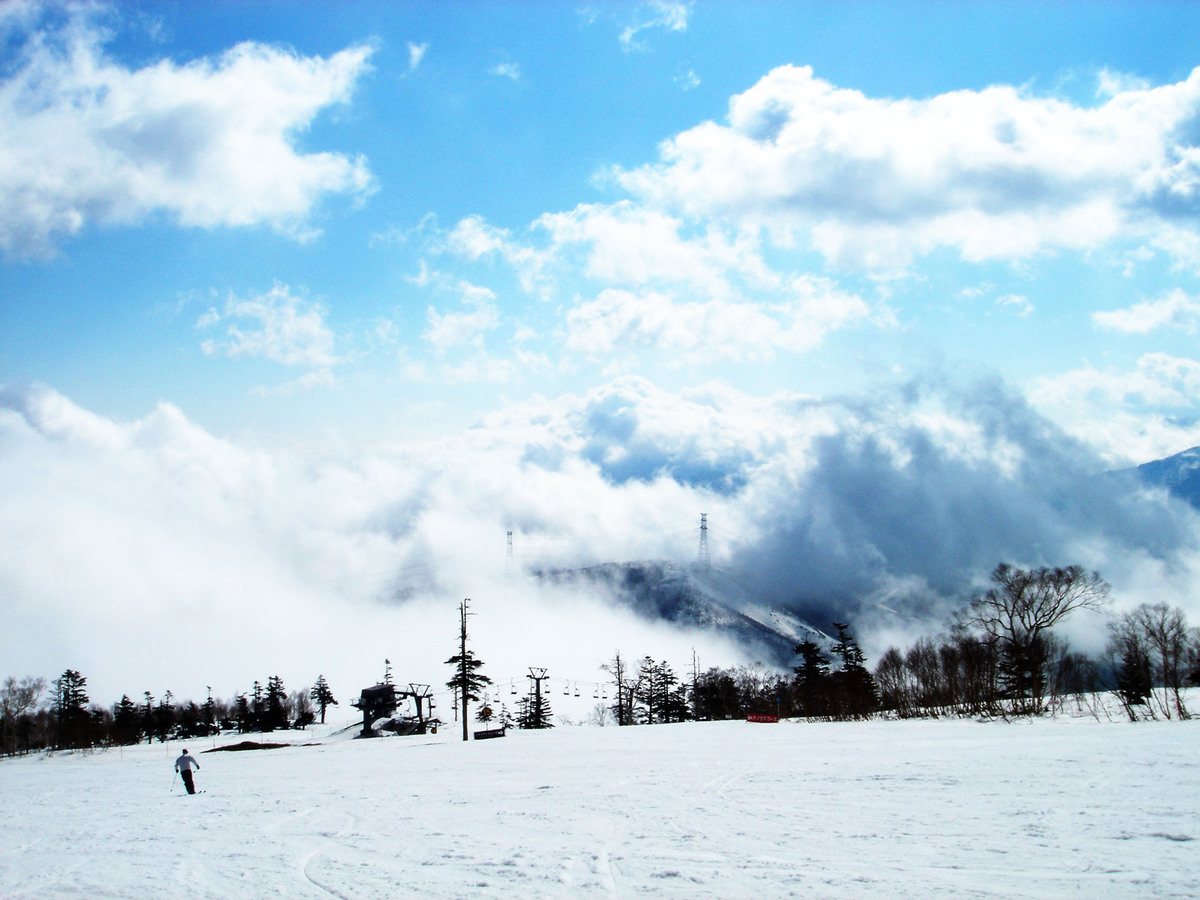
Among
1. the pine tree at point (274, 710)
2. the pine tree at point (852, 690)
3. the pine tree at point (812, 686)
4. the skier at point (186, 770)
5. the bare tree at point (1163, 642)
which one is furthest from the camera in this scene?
the pine tree at point (274, 710)

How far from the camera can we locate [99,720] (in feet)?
364

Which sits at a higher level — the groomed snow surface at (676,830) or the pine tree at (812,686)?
the groomed snow surface at (676,830)

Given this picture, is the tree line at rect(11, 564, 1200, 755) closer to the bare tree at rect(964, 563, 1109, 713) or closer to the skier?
the bare tree at rect(964, 563, 1109, 713)

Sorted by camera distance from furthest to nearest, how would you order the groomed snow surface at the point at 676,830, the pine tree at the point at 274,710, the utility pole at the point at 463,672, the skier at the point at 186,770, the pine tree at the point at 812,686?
the pine tree at the point at 274,710, the pine tree at the point at 812,686, the utility pole at the point at 463,672, the skier at the point at 186,770, the groomed snow surface at the point at 676,830

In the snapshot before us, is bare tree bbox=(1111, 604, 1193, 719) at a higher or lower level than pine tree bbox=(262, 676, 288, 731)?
higher

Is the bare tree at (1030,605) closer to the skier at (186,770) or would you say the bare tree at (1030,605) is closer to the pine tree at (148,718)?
the skier at (186,770)

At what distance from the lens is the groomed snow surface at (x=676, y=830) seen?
36.7ft

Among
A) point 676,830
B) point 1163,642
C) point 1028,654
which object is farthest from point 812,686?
point 676,830

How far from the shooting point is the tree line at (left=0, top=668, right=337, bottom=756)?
315 feet

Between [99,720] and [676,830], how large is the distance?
126 meters

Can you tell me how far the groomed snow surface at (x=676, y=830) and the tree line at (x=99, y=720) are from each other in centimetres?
7698

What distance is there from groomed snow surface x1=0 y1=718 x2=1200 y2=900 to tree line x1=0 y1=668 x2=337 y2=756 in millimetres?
76985

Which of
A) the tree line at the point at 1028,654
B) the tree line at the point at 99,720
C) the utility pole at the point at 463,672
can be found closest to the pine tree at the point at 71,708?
the tree line at the point at 99,720

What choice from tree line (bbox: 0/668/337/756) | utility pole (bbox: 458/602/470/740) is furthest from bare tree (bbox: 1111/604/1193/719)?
tree line (bbox: 0/668/337/756)
